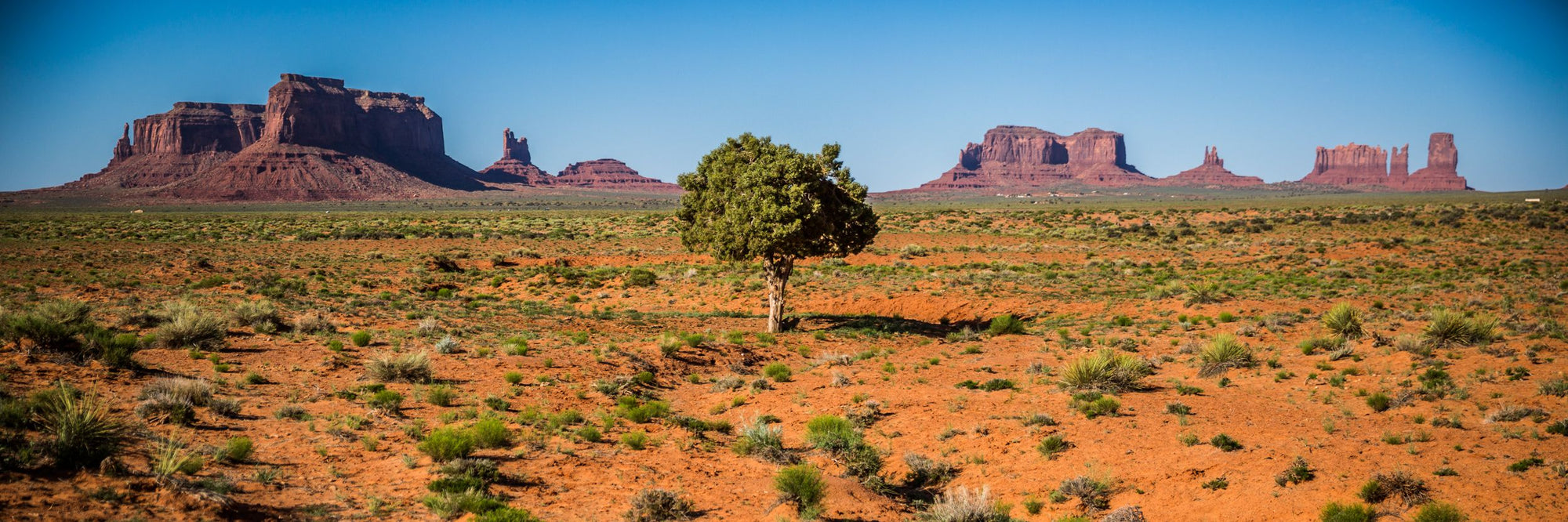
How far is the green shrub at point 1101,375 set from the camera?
15523 mm

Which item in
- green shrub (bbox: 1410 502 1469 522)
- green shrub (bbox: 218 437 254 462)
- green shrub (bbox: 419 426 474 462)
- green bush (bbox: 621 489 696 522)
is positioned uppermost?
green shrub (bbox: 218 437 254 462)

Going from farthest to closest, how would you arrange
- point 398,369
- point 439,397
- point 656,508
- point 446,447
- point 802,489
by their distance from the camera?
point 398,369, point 439,397, point 446,447, point 802,489, point 656,508

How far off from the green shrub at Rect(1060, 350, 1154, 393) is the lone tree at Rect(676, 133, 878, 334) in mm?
7911

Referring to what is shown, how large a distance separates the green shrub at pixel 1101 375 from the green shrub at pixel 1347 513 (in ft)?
19.0

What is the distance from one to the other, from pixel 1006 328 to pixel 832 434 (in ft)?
41.8

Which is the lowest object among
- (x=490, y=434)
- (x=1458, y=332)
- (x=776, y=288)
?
(x=490, y=434)

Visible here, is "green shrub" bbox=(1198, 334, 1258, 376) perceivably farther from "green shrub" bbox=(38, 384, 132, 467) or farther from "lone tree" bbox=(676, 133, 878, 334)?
"green shrub" bbox=(38, 384, 132, 467)

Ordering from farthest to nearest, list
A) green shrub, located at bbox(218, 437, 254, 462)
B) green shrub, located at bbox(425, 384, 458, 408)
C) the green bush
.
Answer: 1. green shrub, located at bbox(425, 384, 458, 408)
2. green shrub, located at bbox(218, 437, 254, 462)
3. the green bush

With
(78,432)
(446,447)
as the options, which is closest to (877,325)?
(446,447)

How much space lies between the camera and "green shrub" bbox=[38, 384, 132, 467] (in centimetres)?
859

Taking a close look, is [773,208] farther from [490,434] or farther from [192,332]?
[192,332]

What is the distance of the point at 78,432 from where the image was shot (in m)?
8.70

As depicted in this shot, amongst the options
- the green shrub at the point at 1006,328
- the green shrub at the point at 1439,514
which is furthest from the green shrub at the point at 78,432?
the green shrub at the point at 1006,328

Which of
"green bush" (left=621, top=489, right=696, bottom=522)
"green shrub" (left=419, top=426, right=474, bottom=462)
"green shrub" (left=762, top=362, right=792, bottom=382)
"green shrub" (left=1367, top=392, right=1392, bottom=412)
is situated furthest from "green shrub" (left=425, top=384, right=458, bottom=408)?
"green shrub" (left=1367, top=392, right=1392, bottom=412)
